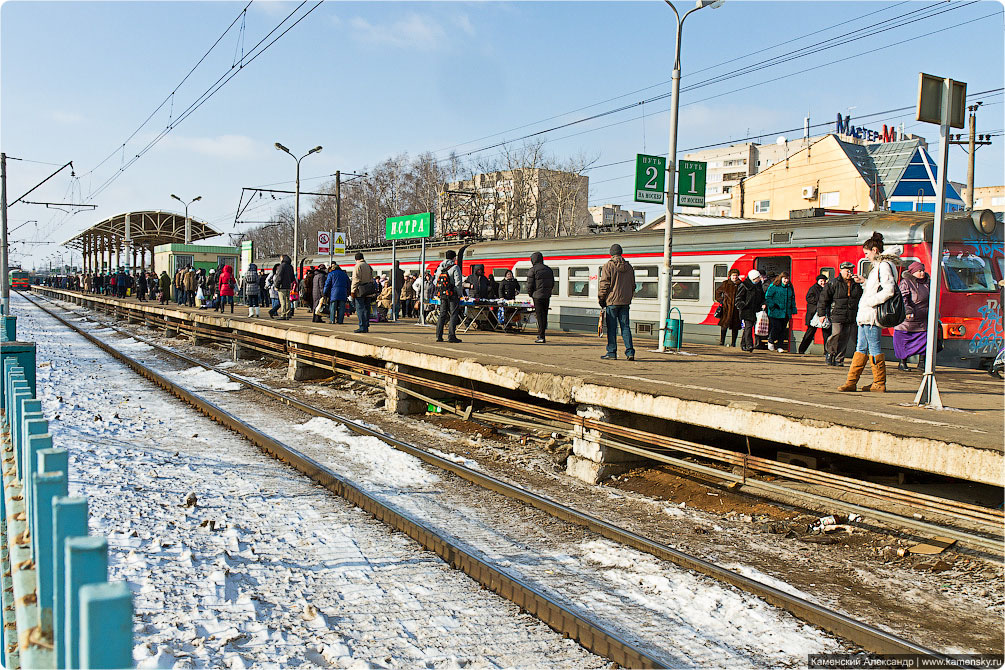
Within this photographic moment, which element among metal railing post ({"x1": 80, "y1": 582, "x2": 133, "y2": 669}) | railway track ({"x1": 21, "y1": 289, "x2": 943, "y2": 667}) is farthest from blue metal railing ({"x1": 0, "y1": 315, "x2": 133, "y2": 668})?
railway track ({"x1": 21, "y1": 289, "x2": 943, "y2": 667})

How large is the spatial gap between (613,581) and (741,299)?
10.7m

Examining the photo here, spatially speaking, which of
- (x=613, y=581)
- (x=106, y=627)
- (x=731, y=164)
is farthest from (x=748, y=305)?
(x=731, y=164)

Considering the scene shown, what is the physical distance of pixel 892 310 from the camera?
7.96m

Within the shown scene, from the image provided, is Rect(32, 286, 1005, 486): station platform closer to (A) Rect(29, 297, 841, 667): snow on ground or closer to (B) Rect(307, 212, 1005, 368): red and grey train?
(B) Rect(307, 212, 1005, 368): red and grey train

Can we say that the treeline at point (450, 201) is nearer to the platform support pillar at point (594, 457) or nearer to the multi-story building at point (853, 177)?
the multi-story building at point (853, 177)

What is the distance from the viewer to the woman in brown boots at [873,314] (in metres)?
8.01

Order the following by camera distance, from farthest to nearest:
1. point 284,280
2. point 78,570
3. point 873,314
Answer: point 284,280
point 873,314
point 78,570

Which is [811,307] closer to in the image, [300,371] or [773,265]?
[773,265]

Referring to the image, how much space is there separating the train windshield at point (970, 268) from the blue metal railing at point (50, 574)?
13668 mm

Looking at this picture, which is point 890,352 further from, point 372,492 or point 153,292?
point 153,292

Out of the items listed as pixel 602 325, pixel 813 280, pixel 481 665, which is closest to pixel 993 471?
pixel 481 665

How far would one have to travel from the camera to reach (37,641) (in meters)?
2.54

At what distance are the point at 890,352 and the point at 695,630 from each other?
1076cm

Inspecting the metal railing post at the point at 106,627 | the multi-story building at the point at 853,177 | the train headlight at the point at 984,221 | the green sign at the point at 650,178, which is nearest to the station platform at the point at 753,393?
the green sign at the point at 650,178
